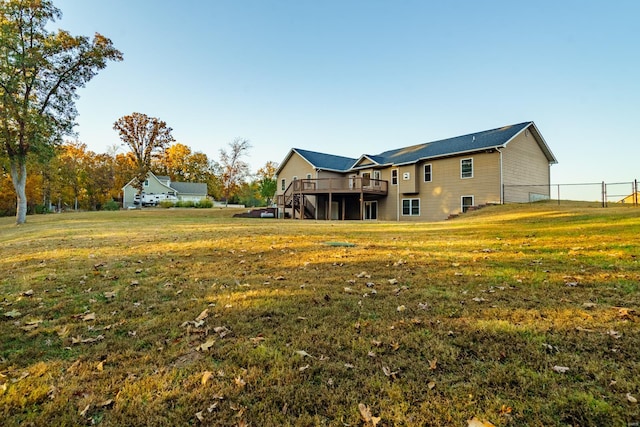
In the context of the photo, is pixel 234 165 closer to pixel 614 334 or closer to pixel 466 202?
pixel 466 202

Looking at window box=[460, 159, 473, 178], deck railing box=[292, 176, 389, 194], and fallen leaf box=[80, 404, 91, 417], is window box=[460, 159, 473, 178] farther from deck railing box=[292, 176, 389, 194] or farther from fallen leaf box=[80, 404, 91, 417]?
fallen leaf box=[80, 404, 91, 417]

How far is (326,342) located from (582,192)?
23.6 m

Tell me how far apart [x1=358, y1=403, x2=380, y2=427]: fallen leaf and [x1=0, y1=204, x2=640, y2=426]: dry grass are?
0.05 metres

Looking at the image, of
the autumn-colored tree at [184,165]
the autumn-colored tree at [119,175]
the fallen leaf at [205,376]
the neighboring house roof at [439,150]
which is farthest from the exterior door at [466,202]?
the autumn-colored tree at [184,165]

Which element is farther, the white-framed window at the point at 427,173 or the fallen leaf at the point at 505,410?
the white-framed window at the point at 427,173

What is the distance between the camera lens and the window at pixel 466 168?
22.3m

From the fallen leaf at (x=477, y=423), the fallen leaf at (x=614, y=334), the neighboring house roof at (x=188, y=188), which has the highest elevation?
the neighboring house roof at (x=188, y=188)

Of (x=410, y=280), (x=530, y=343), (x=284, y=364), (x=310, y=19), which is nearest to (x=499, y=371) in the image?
(x=530, y=343)

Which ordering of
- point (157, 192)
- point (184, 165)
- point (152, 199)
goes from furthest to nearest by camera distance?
point (184, 165) → point (157, 192) → point (152, 199)

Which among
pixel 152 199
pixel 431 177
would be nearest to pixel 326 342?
pixel 431 177

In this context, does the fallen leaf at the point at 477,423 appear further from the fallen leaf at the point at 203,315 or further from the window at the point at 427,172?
the window at the point at 427,172

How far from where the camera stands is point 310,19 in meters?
20.6

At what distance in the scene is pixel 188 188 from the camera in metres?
58.9

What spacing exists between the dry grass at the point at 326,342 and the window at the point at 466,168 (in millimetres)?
17186
